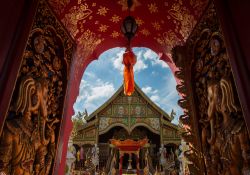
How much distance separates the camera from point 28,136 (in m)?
1.78

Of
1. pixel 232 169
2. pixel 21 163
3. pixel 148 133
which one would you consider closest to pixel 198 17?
pixel 232 169

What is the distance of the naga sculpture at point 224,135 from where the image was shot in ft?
4.94

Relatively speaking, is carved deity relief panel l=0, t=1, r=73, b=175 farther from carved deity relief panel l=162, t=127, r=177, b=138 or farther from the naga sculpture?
carved deity relief panel l=162, t=127, r=177, b=138

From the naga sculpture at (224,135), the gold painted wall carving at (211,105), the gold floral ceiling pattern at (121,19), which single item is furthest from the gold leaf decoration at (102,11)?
the naga sculpture at (224,135)

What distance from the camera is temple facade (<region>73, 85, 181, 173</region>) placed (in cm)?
1382

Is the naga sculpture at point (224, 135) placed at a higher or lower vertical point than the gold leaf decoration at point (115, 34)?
lower

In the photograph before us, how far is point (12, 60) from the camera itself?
1.58 m

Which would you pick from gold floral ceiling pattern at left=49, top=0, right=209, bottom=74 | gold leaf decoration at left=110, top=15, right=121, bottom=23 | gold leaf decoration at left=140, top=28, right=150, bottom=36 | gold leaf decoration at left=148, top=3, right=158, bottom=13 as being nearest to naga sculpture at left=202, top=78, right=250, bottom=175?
gold floral ceiling pattern at left=49, top=0, right=209, bottom=74

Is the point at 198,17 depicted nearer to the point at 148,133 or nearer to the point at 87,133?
the point at 87,133

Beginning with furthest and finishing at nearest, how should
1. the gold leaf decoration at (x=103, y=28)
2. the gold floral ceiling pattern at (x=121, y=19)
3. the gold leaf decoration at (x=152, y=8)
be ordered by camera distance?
the gold leaf decoration at (x=103, y=28), the gold leaf decoration at (x=152, y=8), the gold floral ceiling pattern at (x=121, y=19)

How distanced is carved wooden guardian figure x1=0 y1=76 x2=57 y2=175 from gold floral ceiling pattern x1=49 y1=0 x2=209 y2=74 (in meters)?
1.07

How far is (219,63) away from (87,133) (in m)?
13.0

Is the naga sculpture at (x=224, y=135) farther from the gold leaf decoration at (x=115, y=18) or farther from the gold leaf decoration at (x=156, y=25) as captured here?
the gold leaf decoration at (x=115, y=18)

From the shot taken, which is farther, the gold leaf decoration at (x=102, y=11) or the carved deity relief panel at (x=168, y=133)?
the carved deity relief panel at (x=168, y=133)
